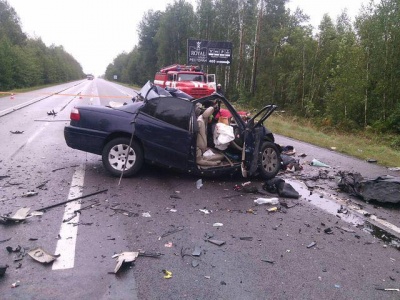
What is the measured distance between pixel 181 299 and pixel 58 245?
1.59 m

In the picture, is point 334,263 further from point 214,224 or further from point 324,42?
point 324,42

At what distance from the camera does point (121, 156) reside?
6.28 meters

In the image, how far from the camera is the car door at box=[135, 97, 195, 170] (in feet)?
20.3

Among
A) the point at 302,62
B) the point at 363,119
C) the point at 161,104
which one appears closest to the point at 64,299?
the point at 161,104

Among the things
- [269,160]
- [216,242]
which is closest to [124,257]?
[216,242]

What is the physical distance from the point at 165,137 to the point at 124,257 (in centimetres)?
302

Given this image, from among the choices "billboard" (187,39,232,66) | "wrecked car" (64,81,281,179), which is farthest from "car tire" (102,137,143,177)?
"billboard" (187,39,232,66)

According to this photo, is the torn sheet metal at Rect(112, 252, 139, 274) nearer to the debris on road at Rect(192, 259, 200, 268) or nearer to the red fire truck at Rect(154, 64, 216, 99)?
the debris on road at Rect(192, 259, 200, 268)

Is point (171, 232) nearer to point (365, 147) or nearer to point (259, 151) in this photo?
point (259, 151)

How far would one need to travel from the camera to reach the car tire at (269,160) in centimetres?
672

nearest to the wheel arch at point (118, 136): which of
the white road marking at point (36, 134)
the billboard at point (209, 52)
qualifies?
the white road marking at point (36, 134)

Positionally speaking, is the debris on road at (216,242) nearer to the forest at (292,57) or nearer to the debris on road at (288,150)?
the debris on road at (288,150)

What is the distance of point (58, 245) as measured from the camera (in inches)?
146

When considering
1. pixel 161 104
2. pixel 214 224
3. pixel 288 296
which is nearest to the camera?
pixel 288 296
